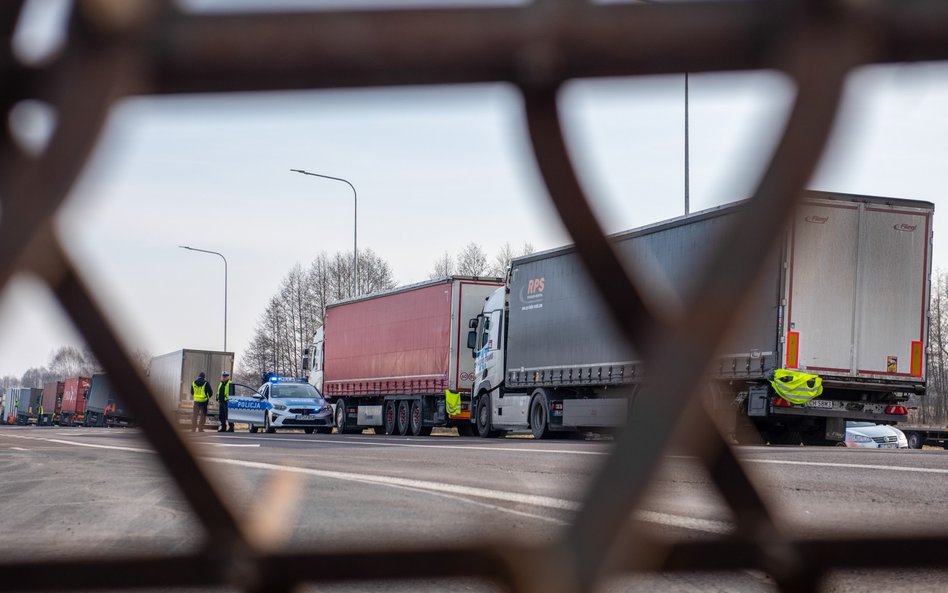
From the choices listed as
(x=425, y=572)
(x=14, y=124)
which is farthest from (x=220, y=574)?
(x=14, y=124)

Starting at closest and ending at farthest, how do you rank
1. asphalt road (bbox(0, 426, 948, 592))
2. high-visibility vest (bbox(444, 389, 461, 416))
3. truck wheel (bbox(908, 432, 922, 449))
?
asphalt road (bbox(0, 426, 948, 592)) < high-visibility vest (bbox(444, 389, 461, 416)) < truck wheel (bbox(908, 432, 922, 449))

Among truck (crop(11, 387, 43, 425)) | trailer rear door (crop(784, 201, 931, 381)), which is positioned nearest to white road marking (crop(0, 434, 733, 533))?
trailer rear door (crop(784, 201, 931, 381))

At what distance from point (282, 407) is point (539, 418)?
1207 centimetres

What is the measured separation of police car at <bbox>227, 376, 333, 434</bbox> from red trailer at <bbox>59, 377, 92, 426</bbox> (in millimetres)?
35396

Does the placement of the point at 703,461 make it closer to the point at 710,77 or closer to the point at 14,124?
the point at 710,77

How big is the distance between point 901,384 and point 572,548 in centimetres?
2025

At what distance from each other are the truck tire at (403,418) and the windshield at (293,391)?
3901 millimetres

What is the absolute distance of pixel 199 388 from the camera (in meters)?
30.3

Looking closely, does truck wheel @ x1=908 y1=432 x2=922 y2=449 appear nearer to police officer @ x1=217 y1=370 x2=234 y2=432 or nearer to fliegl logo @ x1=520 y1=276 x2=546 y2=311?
fliegl logo @ x1=520 y1=276 x2=546 y2=311

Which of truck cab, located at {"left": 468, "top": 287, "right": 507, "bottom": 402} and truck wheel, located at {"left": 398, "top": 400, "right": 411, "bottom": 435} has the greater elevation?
truck cab, located at {"left": 468, "top": 287, "right": 507, "bottom": 402}

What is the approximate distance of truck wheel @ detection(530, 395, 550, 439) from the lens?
25.6 metres

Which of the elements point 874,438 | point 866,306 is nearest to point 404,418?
point 874,438

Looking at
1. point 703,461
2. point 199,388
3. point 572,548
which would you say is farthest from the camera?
point 199,388

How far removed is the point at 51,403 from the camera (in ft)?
268
